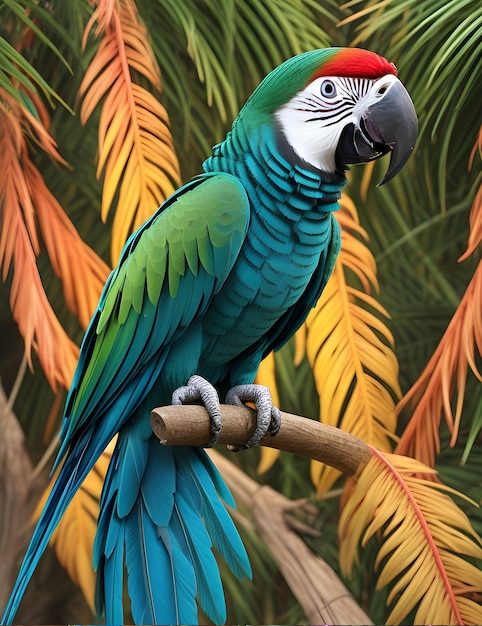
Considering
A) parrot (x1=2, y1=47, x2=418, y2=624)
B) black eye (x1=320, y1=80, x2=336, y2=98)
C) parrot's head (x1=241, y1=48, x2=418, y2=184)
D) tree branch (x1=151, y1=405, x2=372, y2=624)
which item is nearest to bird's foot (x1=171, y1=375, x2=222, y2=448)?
parrot (x1=2, y1=47, x2=418, y2=624)

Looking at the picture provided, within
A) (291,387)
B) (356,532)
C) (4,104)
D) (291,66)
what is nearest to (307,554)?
(356,532)

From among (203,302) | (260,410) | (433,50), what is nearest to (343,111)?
(203,302)

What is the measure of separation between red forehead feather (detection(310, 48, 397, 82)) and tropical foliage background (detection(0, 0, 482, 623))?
1.67 feet

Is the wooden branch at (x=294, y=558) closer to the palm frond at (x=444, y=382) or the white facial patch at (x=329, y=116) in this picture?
the palm frond at (x=444, y=382)

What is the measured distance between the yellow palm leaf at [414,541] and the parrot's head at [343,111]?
0.63 metres

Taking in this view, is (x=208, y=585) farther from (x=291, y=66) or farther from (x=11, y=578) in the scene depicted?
(x=291, y=66)

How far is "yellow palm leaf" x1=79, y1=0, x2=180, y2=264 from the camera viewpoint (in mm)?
1621

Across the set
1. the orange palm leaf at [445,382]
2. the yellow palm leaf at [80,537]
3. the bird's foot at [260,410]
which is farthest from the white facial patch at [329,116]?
the yellow palm leaf at [80,537]

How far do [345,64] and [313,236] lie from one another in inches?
10.4

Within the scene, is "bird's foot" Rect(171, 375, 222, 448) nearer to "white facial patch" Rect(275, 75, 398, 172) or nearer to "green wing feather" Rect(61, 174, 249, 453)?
"green wing feather" Rect(61, 174, 249, 453)

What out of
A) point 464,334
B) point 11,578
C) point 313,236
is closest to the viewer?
point 313,236

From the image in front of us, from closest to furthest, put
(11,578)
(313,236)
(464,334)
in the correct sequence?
(313,236), (11,578), (464,334)

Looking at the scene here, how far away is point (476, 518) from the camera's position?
1.58 meters

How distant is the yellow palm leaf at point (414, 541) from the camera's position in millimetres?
1529
